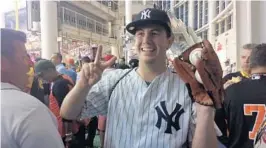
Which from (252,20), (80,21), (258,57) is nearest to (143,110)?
(258,57)

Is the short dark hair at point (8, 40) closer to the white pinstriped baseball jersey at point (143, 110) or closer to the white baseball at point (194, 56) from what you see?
the white pinstriped baseball jersey at point (143, 110)

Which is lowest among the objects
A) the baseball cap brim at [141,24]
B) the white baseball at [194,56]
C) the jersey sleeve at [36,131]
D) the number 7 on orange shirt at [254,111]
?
the number 7 on orange shirt at [254,111]

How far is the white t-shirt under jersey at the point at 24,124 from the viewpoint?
123 centimetres

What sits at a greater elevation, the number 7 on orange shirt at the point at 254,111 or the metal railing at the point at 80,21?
the metal railing at the point at 80,21

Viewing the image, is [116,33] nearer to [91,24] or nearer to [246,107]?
[91,24]

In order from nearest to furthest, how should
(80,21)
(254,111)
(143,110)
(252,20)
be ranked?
(143,110), (254,111), (252,20), (80,21)

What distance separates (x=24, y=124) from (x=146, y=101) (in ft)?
2.11

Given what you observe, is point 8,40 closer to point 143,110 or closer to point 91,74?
point 91,74

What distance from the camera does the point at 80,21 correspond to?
25312 millimetres

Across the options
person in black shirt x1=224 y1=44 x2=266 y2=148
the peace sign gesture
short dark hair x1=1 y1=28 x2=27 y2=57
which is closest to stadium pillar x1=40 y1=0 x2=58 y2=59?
person in black shirt x1=224 y1=44 x2=266 y2=148

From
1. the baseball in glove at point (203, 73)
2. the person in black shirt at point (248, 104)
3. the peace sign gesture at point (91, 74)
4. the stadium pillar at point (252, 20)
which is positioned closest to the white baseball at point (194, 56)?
the baseball in glove at point (203, 73)

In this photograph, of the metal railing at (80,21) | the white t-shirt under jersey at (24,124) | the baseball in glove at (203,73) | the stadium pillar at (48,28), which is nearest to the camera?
the white t-shirt under jersey at (24,124)

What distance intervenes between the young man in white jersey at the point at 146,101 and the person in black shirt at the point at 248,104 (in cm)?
95

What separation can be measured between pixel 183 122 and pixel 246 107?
3.40 feet
